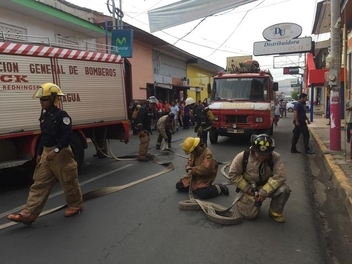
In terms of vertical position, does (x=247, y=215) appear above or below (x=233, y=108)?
below

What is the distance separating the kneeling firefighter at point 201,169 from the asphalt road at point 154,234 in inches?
6.9

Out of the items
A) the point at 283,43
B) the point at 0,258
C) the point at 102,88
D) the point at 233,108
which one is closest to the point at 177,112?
the point at 283,43

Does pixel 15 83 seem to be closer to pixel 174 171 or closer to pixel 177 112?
pixel 174 171

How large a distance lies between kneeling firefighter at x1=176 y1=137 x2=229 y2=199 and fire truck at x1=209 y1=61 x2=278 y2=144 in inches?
221

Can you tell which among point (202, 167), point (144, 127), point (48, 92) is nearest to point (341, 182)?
point (202, 167)

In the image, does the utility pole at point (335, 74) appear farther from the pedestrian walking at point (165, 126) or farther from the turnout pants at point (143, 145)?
the turnout pants at point (143, 145)

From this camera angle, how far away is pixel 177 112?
20.1 m

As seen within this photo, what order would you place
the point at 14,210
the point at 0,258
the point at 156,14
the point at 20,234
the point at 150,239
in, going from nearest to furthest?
1. the point at 0,258
2. the point at 150,239
3. the point at 20,234
4. the point at 14,210
5. the point at 156,14

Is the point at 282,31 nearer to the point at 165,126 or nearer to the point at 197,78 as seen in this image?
the point at 165,126

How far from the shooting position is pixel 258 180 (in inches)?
180

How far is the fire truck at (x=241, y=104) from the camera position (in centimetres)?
1109

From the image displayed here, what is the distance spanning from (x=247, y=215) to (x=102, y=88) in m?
5.37

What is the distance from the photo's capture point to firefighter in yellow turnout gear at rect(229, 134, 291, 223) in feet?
14.5

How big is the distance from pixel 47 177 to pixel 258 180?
9.20 ft
